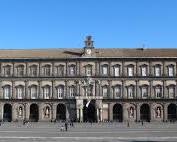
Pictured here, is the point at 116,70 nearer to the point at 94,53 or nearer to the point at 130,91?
the point at 130,91

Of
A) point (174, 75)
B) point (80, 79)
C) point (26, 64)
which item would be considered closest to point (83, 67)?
point (80, 79)

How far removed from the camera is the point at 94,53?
87875mm

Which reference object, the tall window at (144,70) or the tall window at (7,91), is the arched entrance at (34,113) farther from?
the tall window at (144,70)

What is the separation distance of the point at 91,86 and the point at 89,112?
175 inches

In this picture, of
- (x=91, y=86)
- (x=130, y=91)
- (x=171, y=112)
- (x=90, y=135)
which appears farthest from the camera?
(x=171, y=112)

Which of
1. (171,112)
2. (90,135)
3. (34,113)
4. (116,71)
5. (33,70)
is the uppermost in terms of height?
(33,70)

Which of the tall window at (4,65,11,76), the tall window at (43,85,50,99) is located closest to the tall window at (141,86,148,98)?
the tall window at (43,85,50,99)

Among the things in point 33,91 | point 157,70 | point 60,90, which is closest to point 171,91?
point 157,70

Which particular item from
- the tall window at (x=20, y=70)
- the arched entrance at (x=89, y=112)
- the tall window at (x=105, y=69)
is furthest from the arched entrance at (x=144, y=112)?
the tall window at (x=20, y=70)

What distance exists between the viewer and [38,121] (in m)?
86.6

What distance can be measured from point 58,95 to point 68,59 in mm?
5978

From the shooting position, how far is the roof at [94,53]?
8738cm

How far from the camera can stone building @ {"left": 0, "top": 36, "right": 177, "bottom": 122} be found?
86.5 meters

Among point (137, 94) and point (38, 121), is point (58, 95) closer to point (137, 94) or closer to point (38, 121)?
point (38, 121)
